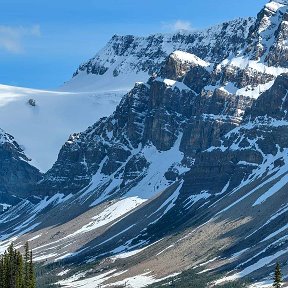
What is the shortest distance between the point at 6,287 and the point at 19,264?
4.61 m

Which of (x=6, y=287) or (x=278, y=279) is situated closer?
(x=278, y=279)

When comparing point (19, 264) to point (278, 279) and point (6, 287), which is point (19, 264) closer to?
point (6, 287)

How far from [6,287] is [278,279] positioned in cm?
6085

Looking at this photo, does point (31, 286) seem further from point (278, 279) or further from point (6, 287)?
point (278, 279)

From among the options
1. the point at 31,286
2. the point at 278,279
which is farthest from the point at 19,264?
the point at 278,279

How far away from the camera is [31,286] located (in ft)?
552

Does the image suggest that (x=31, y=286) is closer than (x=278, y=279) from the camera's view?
No

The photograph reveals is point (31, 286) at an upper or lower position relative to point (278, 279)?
upper

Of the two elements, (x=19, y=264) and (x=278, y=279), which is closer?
(x=278, y=279)

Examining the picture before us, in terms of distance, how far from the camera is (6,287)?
16438cm

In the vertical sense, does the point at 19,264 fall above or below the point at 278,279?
above

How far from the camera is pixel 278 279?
118m

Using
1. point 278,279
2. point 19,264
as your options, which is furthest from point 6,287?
point 278,279

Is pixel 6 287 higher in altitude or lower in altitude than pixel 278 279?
higher
